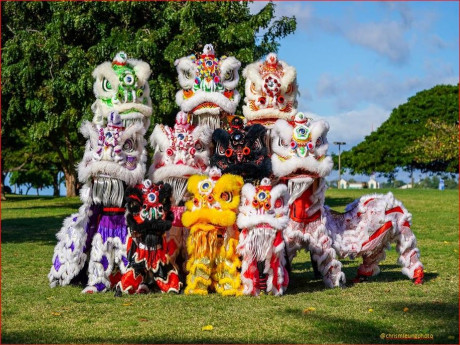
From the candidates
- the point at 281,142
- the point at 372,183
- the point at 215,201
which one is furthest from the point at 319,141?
the point at 372,183

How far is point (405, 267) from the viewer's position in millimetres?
9898

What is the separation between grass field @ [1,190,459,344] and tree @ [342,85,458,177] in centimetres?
3358

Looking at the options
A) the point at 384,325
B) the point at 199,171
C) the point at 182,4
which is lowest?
the point at 384,325

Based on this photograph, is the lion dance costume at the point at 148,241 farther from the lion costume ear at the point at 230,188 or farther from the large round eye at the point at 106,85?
the large round eye at the point at 106,85

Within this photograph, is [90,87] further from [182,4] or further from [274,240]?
[274,240]

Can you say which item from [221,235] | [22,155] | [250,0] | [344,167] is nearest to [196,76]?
[221,235]

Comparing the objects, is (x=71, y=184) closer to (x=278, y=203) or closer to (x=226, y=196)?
(x=226, y=196)

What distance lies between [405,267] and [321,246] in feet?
4.42

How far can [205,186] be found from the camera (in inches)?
350

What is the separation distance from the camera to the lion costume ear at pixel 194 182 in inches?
352

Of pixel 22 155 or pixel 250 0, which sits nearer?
pixel 250 0

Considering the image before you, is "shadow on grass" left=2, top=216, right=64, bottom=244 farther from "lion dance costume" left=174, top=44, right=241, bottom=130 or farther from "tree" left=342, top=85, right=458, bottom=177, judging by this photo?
"tree" left=342, top=85, right=458, bottom=177

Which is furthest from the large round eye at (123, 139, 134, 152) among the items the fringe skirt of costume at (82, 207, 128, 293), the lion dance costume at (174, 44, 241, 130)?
the lion dance costume at (174, 44, 241, 130)

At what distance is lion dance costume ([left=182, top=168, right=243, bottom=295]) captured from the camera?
8828mm
